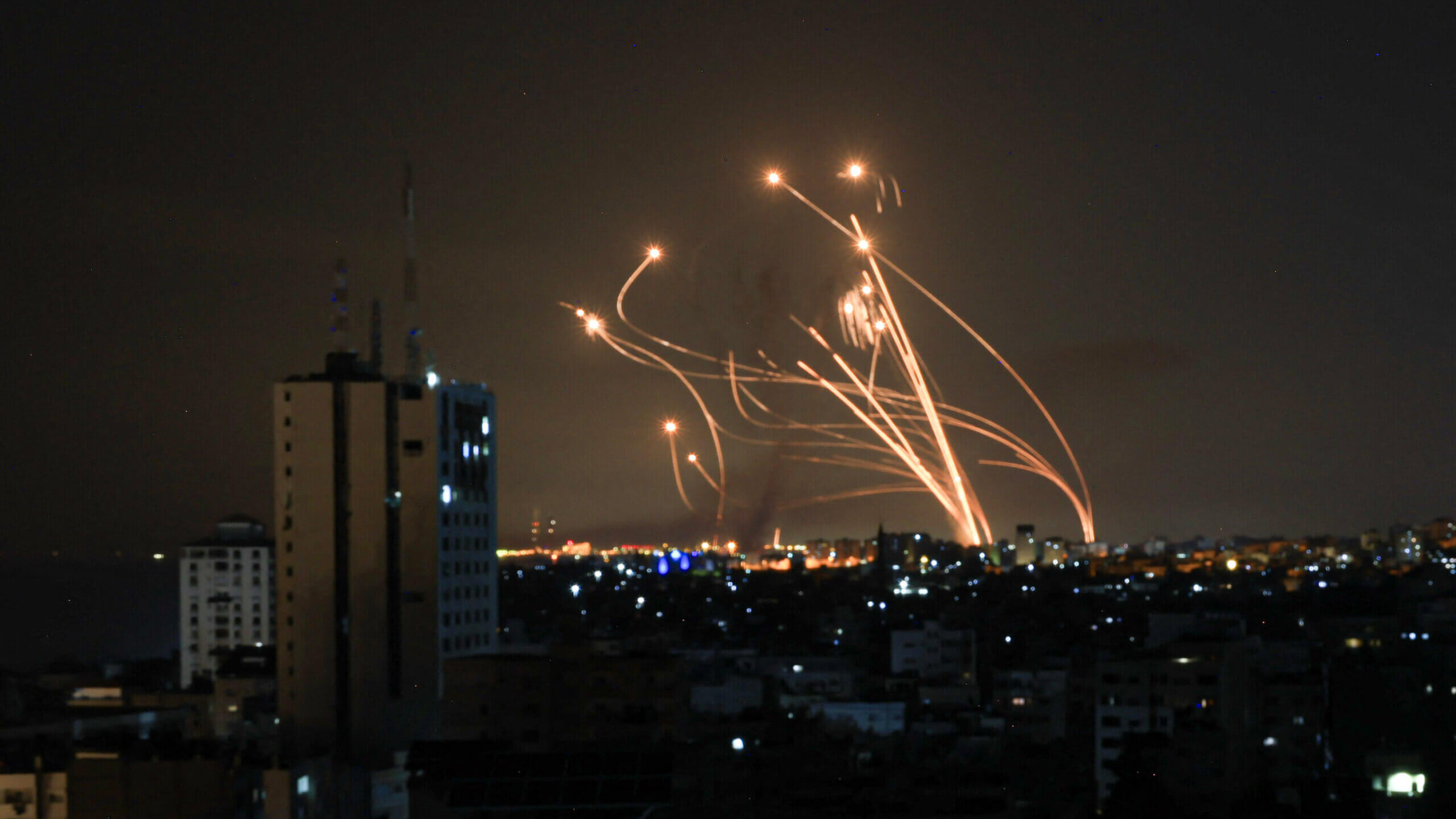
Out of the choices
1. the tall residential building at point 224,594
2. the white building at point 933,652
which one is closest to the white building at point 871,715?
the white building at point 933,652

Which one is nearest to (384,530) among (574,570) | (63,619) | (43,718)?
(43,718)

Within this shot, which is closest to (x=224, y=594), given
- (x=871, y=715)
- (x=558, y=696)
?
(x=871, y=715)

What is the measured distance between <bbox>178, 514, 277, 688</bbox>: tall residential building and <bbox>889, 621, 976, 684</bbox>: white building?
13903 millimetres

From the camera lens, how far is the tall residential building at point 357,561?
691 inches

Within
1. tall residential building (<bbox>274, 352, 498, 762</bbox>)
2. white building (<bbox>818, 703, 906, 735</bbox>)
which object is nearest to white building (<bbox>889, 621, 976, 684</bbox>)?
white building (<bbox>818, 703, 906, 735</bbox>)

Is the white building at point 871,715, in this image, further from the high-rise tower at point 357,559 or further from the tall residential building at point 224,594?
the tall residential building at point 224,594

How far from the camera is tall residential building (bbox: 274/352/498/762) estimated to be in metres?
17.5

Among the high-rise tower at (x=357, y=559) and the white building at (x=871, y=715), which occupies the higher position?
the high-rise tower at (x=357, y=559)

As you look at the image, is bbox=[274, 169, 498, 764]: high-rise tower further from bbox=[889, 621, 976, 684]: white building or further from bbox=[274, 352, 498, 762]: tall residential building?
bbox=[889, 621, 976, 684]: white building

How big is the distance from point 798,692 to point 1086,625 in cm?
1263

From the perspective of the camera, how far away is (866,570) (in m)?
59.6

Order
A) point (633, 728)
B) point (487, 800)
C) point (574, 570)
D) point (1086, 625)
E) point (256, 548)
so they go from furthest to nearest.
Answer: point (574, 570)
point (256, 548)
point (1086, 625)
point (633, 728)
point (487, 800)

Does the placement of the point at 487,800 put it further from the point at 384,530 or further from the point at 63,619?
the point at 63,619

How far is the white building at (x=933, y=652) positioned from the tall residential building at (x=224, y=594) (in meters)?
13.9
